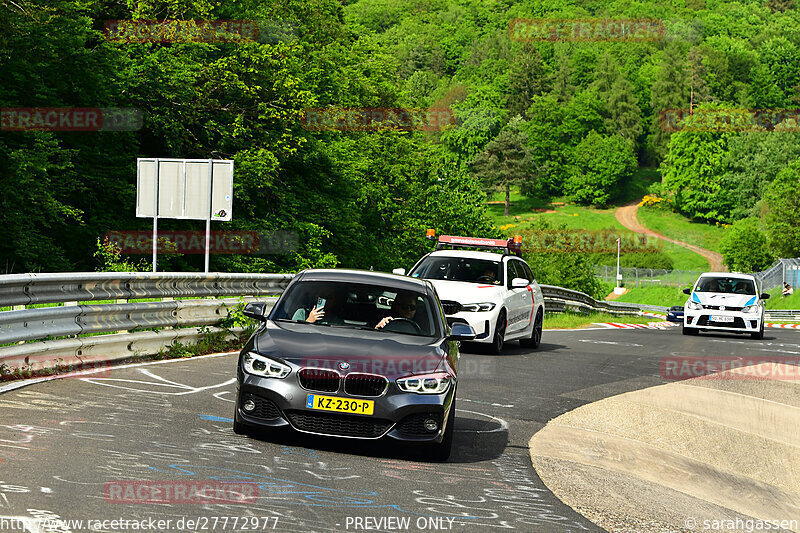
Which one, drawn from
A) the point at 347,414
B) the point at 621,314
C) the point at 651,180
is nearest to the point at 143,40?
the point at 621,314

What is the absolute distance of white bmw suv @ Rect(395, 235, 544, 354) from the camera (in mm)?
18234

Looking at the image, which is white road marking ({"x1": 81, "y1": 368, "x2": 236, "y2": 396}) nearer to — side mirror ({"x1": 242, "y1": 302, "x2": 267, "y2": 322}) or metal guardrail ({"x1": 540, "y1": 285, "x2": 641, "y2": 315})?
side mirror ({"x1": 242, "y1": 302, "x2": 267, "y2": 322})

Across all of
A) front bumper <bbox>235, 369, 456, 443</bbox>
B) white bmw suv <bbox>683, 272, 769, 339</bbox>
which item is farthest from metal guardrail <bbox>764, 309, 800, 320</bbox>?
front bumper <bbox>235, 369, 456, 443</bbox>

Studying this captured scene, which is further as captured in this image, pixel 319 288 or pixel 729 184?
pixel 729 184

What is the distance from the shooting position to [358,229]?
4772 centimetres

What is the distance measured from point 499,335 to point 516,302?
997 mm

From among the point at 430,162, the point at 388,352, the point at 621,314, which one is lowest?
the point at 621,314

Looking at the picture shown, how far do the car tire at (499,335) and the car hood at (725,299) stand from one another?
38.9 feet

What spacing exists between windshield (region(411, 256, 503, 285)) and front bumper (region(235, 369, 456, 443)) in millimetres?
11021

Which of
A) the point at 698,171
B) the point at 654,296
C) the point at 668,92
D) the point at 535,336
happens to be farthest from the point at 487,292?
the point at 668,92

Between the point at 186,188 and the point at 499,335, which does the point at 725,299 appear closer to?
the point at 499,335

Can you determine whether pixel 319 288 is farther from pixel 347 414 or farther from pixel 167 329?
pixel 167 329

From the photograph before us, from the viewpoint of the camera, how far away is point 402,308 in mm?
9359

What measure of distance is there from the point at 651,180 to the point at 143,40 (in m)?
148
